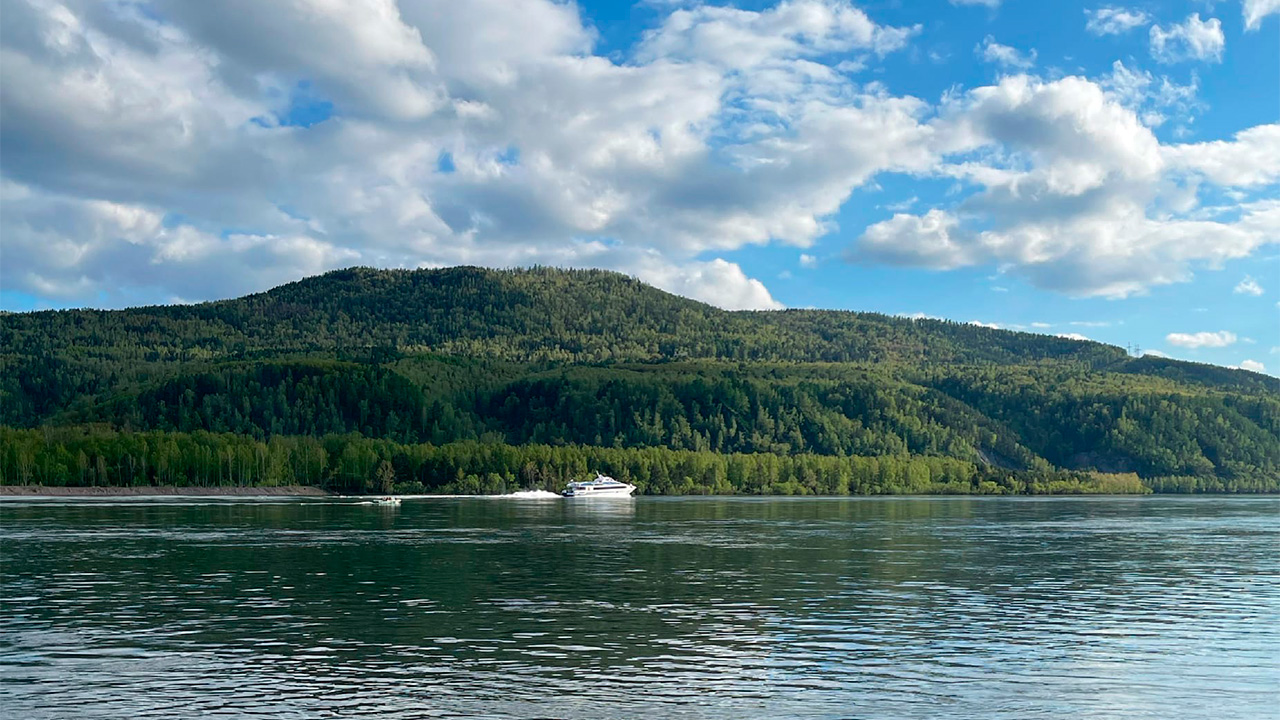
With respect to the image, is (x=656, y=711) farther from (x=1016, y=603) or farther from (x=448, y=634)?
(x=1016, y=603)

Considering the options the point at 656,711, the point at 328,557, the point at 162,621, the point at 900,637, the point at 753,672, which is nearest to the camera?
the point at 656,711

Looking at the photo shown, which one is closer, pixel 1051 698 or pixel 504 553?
pixel 1051 698

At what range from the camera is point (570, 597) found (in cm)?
7350

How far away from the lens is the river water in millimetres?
43906

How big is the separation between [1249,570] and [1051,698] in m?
57.8

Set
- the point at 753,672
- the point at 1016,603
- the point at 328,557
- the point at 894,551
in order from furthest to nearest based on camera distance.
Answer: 1. the point at 894,551
2. the point at 328,557
3. the point at 1016,603
4. the point at 753,672

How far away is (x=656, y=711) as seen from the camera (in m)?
41.7

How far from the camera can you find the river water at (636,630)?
43.9 metres

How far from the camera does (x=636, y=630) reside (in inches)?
2362

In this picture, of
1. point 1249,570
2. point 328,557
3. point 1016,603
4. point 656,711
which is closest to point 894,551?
point 1249,570

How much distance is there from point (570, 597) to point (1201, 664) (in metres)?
34.3

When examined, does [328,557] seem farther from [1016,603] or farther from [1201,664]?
[1201,664]

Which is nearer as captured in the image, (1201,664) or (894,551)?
(1201,664)

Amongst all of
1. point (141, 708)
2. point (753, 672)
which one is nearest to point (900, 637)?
point (753, 672)
